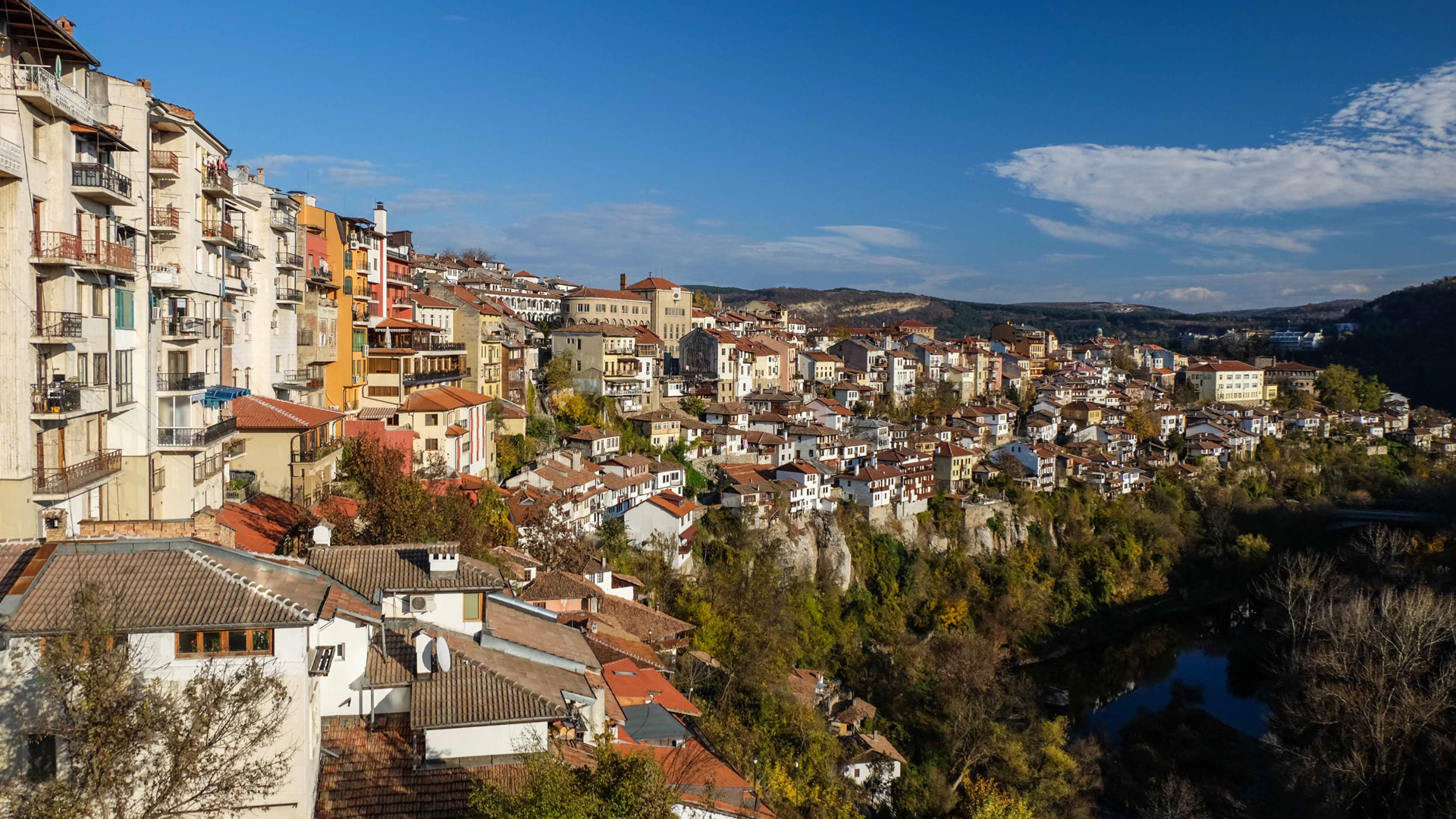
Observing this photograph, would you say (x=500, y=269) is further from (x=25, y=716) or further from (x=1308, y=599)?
(x=25, y=716)

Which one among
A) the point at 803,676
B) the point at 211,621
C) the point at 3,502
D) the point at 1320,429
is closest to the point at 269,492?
the point at 3,502

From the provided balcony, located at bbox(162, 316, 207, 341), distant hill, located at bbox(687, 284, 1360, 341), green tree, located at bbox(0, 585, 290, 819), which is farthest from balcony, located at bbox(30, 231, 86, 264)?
distant hill, located at bbox(687, 284, 1360, 341)

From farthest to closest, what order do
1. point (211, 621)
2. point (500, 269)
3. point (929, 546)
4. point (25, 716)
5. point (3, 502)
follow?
1. point (500, 269)
2. point (929, 546)
3. point (3, 502)
4. point (211, 621)
5. point (25, 716)

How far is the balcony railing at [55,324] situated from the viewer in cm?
1431

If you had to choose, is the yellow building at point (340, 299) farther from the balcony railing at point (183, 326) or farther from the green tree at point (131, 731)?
the green tree at point (131, 731)

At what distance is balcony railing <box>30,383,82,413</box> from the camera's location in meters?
14.2

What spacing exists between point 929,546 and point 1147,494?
2059cm

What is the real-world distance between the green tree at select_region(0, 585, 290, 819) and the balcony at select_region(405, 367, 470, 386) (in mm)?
23461

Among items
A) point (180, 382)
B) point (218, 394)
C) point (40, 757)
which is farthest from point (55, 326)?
point (40, 757)

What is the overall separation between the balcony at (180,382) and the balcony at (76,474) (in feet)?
6.93

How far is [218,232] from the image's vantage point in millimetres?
21297

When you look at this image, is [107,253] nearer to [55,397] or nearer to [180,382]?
[55,397]

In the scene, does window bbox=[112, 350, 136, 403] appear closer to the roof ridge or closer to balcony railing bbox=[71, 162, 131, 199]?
balcony railing bbox=[71, 162, 131, 199]

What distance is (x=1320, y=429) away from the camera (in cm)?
7894
